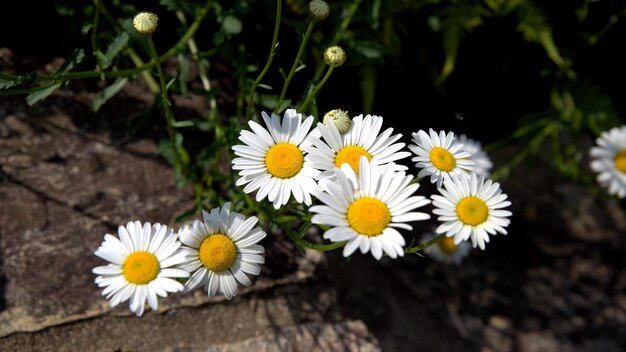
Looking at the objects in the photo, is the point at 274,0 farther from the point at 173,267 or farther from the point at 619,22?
the point at 619,22

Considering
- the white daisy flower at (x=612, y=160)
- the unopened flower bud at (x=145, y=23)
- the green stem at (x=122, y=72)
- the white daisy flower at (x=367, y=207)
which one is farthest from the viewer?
the white daisy flower at (x=612, y=160)

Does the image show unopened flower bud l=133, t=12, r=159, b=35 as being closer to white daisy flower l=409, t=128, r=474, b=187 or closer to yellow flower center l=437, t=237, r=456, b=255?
white daisy flower l=409, t=128, r=474, b=187

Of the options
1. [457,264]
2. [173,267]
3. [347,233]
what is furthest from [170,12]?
[457,264]

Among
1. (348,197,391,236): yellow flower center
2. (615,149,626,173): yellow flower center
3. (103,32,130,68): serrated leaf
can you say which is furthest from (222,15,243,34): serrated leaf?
(615,149,626,173): yellow flower center

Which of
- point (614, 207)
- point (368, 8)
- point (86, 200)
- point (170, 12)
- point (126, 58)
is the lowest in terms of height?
point (86, 200)

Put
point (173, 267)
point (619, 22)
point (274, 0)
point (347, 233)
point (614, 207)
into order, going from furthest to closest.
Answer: point (614, 207), point (619, 22), point (274, 0), point (173, 267), point (347, 233)

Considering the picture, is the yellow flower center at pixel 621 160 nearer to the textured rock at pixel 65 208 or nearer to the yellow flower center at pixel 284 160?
the textured rock at pixel 65 208

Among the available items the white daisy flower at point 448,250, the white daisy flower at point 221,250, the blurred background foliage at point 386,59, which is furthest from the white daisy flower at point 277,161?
the white daisy flower at point 448,250

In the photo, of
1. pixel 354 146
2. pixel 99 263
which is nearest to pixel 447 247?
pixel 354 146
